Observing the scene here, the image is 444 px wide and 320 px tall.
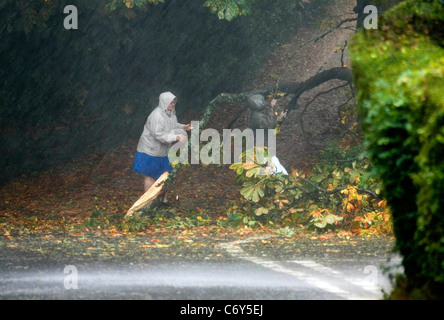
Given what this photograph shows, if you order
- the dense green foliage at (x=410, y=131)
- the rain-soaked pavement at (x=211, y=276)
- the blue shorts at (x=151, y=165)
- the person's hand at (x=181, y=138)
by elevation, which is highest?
the person's hand at (x=181, y=138)

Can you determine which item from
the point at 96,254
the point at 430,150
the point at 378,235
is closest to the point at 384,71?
the point at 430,150

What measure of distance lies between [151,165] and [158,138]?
0.57 meters

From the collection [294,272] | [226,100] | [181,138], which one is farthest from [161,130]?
[294,272]

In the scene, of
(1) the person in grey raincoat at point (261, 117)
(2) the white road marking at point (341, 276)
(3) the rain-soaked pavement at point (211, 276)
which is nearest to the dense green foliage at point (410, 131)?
(3) the rain-soaked pavement at point (211, 276)

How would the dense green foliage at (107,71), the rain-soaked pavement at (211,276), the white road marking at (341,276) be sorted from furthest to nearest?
the dense green foliage at (107,71)
the white road marking at (341,276)
the rain-soaked pavement at (211,276)

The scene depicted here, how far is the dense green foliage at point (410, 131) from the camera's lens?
4.56 metres

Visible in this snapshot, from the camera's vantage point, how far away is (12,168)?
17.9m

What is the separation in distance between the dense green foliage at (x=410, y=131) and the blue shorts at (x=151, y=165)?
7.39 metres

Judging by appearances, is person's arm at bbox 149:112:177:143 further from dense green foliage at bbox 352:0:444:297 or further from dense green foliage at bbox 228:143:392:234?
dense green foliage at bbox 352:0:444:297

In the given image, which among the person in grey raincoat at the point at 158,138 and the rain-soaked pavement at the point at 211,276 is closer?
the rain-soaked pavement at the point at 211,276

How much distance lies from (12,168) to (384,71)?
14.1 meters

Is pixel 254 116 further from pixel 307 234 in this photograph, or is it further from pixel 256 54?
pixel 256 54

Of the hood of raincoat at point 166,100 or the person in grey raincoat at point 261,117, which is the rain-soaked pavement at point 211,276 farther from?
the person in grey raincoat at point 261,117

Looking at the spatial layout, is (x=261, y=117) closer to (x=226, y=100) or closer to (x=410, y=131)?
(x=226, y=100)
